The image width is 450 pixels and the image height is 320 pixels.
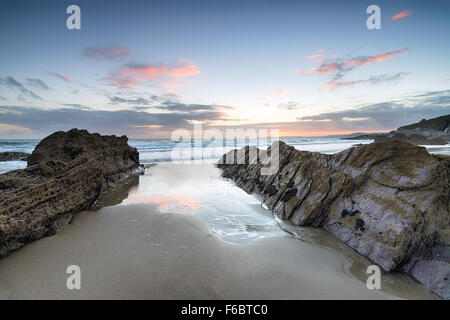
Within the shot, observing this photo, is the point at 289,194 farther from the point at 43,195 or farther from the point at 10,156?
the point at 10,156

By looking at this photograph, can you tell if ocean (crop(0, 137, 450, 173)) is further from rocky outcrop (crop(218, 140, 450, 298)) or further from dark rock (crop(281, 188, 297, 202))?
dark rock (crop(281, 188, 297, 202))

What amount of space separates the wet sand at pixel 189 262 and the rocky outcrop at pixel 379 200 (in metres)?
0.37

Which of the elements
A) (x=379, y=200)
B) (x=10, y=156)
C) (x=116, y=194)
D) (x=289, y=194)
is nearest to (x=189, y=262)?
(x=289, y=194)

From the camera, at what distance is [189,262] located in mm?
3949

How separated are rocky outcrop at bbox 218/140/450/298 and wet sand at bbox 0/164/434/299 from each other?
0.37 m

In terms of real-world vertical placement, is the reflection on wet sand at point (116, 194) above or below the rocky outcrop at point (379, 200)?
below

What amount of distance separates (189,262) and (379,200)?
4799mm

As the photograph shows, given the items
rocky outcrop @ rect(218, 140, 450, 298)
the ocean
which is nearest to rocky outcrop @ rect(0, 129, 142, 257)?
rocky outcrop @ rect(218, 140, 450, 298)

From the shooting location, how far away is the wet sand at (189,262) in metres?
3.22

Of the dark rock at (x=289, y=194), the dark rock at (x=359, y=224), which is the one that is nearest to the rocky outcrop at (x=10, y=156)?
the dark rock at (x=289, y=194)

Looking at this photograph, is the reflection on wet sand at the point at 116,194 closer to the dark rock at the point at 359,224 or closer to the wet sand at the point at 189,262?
the wet sand at the point at 189,262
